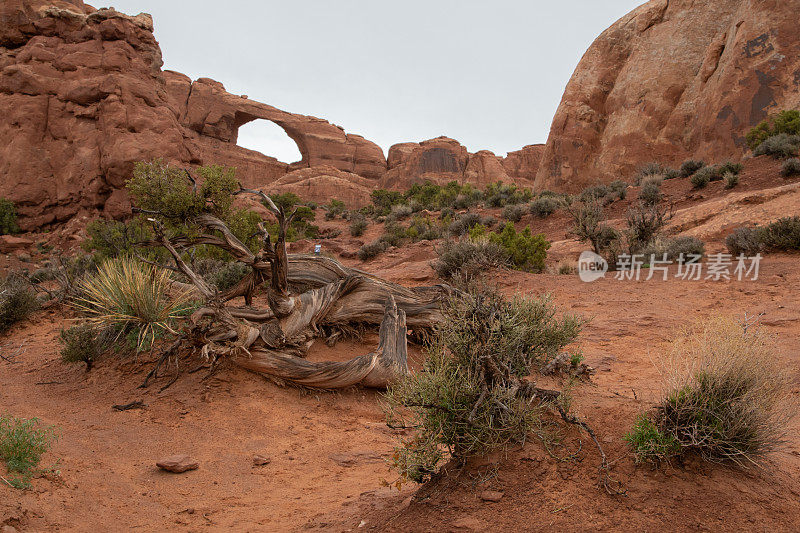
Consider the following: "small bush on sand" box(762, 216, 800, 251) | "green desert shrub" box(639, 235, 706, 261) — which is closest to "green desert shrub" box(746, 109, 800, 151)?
"small bush on sand" box(762, 216, 800, 251)

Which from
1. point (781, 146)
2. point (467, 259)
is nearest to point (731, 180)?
point (781, 146)

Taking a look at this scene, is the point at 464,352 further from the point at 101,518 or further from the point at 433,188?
the point at 433,188

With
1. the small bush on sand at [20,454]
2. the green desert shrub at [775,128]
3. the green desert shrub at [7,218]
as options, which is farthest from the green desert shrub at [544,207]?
the green desert shrub at [7,218]

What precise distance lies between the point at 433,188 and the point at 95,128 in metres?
21.9

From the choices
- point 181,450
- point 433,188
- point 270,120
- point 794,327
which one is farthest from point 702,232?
point 270,120

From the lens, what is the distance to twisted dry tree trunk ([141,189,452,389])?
5121mm

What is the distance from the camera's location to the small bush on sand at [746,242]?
388 inches

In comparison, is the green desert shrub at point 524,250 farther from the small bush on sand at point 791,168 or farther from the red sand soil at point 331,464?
the small bush on sand at point 791,168

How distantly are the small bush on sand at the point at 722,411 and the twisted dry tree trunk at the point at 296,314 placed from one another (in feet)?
8.83

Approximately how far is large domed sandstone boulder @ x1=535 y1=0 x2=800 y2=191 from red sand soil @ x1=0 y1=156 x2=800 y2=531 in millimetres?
16872

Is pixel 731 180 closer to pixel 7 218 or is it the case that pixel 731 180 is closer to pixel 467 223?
pixel 467 223

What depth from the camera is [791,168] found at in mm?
13922

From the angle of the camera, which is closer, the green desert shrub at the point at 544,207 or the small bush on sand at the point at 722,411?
the small bush on sand at the point at 722,411

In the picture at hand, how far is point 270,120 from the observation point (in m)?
54.8
